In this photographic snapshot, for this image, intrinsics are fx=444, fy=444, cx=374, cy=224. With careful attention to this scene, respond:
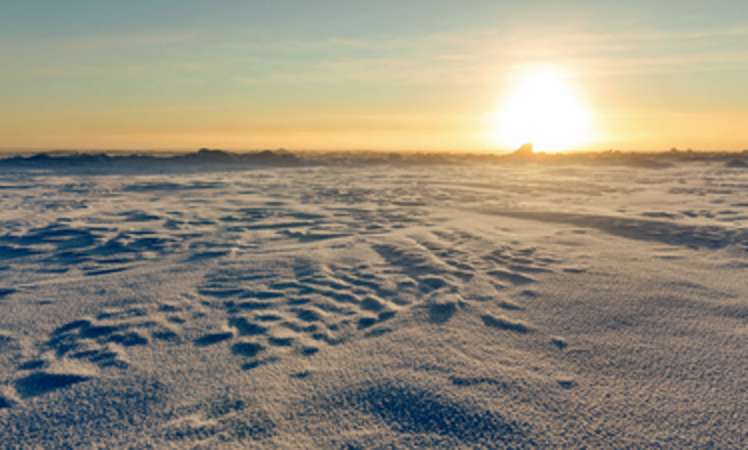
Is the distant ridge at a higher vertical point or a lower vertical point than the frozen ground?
higher

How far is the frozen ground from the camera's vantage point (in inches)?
66.5

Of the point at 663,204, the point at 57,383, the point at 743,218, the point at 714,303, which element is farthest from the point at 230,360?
the point at 663,204

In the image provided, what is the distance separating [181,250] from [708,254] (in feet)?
16.4

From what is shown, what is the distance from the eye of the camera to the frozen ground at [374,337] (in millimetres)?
1689

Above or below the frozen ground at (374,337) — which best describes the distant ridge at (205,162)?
above

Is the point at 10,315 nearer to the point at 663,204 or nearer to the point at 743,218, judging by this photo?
the point at 743,218

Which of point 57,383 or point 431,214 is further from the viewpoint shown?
point 431,214

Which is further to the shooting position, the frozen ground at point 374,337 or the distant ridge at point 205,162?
the distant ridge at point 205,162

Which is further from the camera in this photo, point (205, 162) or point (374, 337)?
point (205, 162)

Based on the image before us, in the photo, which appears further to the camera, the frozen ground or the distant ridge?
the distant ridge

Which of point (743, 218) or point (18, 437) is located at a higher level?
point (743, 218)

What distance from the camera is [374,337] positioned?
2.44 meters

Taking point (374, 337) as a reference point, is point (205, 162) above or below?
above

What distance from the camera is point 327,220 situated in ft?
19.9
